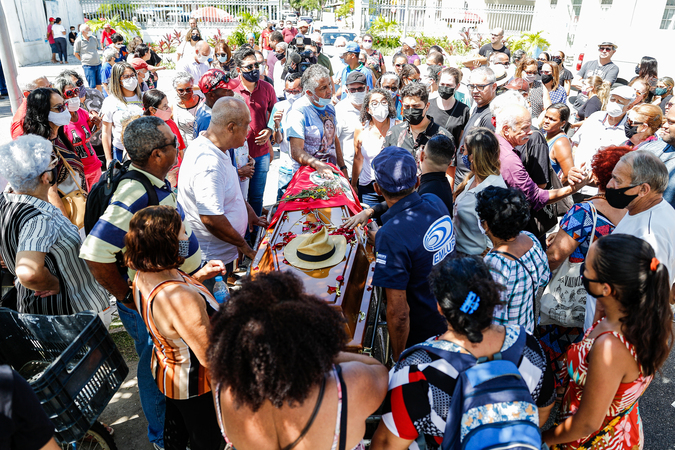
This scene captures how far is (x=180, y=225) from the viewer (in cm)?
207

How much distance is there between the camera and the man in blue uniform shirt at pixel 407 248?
86.7 inches

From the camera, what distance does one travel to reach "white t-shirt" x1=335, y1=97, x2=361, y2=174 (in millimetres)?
4957

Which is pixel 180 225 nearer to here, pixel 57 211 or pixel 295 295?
pixel 295 295

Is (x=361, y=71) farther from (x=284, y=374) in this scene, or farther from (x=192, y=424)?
(x=284, y=374)

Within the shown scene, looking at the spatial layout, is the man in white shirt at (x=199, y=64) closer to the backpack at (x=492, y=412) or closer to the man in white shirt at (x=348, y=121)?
the man in white shirt at (x=348, y=121)

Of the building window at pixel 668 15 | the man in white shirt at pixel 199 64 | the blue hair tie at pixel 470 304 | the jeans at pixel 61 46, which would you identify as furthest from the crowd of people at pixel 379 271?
the jeans at pixel 61 46

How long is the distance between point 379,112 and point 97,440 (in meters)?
3.59

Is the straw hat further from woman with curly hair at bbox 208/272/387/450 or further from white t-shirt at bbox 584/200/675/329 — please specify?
white t-shirt at bbox 584/200/675/329

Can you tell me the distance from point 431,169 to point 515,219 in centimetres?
100

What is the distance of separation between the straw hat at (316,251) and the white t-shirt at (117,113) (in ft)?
9.66

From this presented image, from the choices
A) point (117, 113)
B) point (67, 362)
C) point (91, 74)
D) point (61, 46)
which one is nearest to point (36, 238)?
point (67, 362)

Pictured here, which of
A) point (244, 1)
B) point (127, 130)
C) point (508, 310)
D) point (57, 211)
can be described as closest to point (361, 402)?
point (508, 310)

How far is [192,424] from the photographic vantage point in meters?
2.20

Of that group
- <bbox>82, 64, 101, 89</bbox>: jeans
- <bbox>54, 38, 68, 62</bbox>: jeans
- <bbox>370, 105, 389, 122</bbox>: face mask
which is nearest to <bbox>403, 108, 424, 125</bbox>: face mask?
<bbox>370, 105, 389, 122</bbox>: face mask
